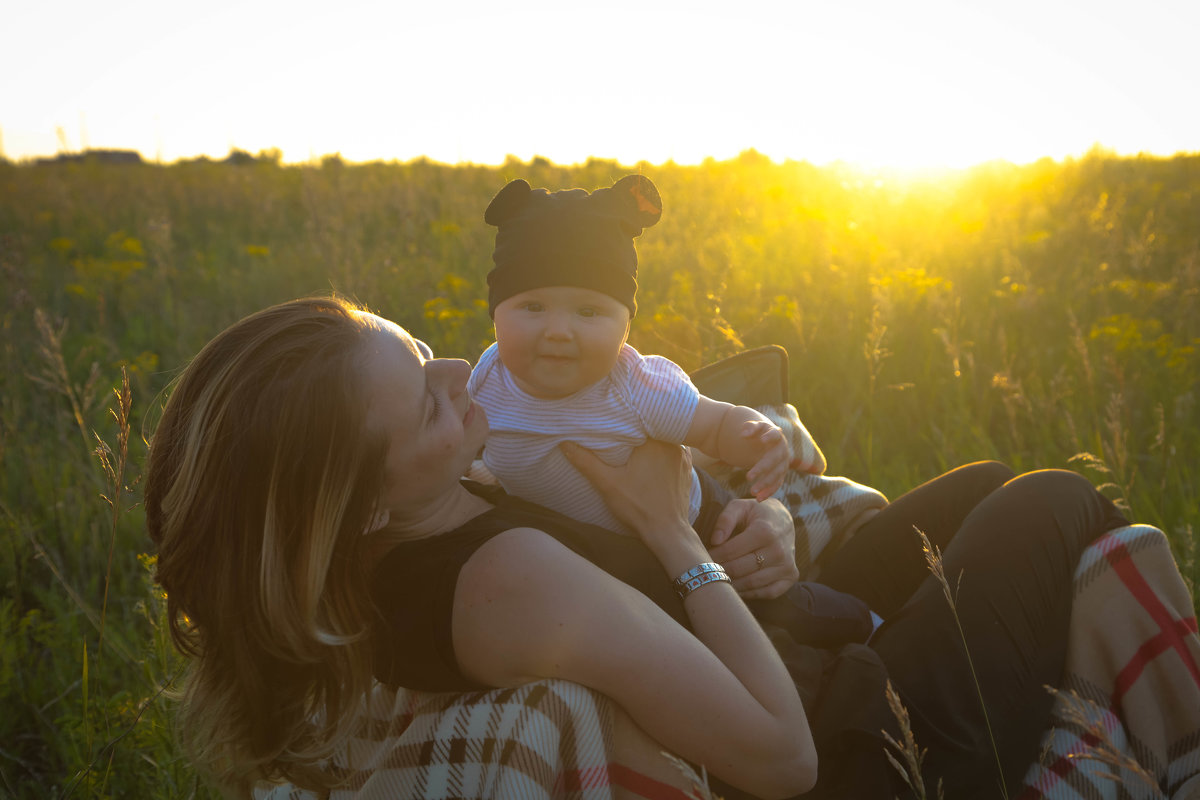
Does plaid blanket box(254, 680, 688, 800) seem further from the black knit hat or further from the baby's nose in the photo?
the black knit hat

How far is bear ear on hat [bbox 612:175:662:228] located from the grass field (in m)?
0.42

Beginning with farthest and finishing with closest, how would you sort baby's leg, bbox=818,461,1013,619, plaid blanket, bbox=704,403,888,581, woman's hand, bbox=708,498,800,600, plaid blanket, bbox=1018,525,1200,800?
plaid blanket, bbox=704,403,888,581, baby's leg, bbox=818,461,1013,619, woman's hand, bbox=708,498,800,600, plaid blanket, bbox=1018,525,1200,800

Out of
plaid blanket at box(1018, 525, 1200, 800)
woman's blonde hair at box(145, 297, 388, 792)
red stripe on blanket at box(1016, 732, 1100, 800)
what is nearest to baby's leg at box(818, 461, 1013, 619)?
plaid blanket at box(1018, 525, 1200, 800)

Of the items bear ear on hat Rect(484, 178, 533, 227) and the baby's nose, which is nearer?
the baby's nose

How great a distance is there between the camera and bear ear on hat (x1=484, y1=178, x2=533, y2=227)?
1.93 meters

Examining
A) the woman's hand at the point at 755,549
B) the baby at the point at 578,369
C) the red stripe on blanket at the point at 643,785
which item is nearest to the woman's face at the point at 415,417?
the baby at the point at 578,369

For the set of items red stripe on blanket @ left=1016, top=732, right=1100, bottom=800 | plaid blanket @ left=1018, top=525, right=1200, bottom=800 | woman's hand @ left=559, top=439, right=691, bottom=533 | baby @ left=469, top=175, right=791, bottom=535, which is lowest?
red stripe on blanket @ left=1016, top=732, right=1100, bottom=800

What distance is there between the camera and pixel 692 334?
12.4 feet

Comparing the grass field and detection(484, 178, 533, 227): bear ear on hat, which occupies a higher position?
detection(484, 178, 533, 227): bear ear on hat

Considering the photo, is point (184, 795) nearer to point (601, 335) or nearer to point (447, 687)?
point (447, 687)

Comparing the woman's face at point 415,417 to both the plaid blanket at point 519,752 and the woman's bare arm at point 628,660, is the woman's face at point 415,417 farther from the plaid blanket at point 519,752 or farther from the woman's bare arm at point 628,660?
the plaid blanket at point 519,752

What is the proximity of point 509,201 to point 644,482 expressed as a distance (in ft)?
2.36

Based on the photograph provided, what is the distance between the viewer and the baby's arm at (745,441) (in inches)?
77.1

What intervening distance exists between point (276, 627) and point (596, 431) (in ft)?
2.74
